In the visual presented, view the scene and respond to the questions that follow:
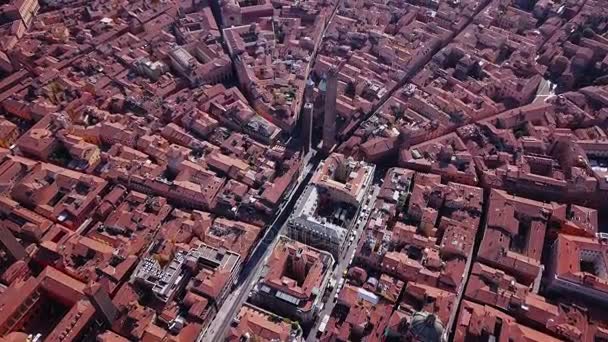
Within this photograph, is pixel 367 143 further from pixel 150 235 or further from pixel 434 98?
pixel 150 235

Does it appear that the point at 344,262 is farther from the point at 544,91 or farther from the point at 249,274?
the point at 544,91

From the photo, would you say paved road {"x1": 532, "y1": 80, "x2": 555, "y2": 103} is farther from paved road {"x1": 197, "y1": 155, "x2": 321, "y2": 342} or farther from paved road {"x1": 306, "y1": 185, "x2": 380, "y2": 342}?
paved road {"x1": 197, "y1": 155, "x2": 321, "y2": 342}

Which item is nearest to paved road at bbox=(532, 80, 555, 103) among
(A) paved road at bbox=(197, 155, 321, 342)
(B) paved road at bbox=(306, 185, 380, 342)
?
(B) paved road at bbox=(306, 185, 380, 342)

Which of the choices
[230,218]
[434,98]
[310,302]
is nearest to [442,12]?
[434,98]

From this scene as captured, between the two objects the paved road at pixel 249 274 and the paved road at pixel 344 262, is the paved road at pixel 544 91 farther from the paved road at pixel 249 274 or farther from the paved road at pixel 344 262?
the paved road at pixel 249 274

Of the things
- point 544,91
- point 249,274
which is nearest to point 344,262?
point 249,274

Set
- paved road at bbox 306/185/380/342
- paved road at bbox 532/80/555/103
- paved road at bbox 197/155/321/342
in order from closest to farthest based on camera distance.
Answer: paved road at bbox 197/155/321/342 < paved road at bbox 306/185/380/342 < paved road at bbox 532/80/555/103

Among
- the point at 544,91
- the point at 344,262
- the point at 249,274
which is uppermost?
the point at 544,91
